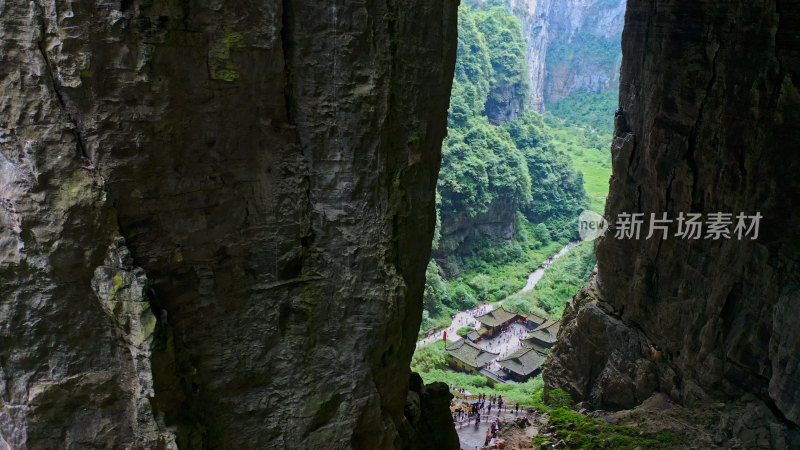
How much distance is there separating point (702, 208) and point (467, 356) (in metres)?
19.2

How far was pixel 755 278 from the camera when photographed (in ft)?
42.9

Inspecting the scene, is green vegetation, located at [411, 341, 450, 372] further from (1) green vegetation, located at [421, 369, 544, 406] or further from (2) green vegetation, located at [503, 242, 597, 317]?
(2) green vegetation, located at [503, 242, 597, 317]

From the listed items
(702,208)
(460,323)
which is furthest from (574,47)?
(702,208)

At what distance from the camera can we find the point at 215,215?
6.47 metres

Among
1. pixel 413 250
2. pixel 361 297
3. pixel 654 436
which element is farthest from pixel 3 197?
pixel 654 436

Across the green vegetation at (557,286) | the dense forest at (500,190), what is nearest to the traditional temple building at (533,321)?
the green vegetation at (557,286)

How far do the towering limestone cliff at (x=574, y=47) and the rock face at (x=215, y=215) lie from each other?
73258 millimetres

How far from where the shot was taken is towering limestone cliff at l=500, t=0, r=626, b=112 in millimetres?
78875

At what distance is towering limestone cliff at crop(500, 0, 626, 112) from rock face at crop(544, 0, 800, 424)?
62.0m

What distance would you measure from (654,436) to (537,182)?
42506 mm

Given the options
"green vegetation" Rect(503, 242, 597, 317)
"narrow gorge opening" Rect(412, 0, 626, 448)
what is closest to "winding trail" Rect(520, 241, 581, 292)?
"narrow gorge opening" Rect(412, 0, 626, 448)

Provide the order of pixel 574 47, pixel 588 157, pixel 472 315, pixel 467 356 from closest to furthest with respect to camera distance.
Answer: pixel 467 356 → pixel 472 315 → pixel 588 157 → pixel 574 47

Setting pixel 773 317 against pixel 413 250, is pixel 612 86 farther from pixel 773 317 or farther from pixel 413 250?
pixel 413 250

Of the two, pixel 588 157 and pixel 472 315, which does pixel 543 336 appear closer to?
pixel 472 315
